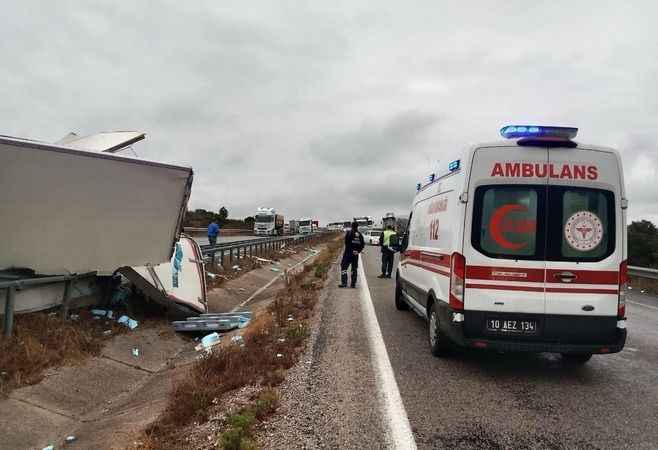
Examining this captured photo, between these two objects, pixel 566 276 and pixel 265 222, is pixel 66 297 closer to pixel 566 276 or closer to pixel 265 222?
pixel 566 276

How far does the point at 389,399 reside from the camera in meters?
4.89

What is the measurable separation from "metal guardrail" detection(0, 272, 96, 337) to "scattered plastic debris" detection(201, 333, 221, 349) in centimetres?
209

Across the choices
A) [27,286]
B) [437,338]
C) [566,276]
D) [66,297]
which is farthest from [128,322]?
[566,276]

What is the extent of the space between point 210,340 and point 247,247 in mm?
15382

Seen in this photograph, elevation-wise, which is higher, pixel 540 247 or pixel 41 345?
pixel 540 247

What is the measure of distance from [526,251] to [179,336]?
20.6 feet

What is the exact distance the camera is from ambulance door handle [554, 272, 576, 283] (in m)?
5.61

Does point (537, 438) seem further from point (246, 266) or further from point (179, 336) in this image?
point (246, 266)

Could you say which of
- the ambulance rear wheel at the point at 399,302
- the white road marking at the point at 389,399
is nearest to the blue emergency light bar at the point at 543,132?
the white road marking at the point at 389,399

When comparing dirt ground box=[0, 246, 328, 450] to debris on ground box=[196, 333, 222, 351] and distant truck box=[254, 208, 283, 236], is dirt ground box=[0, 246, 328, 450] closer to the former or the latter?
debris on ground box=[196, 333, 222, 351]

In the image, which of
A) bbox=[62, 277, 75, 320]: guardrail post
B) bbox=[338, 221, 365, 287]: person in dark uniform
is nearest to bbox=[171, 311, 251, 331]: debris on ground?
bbox=[62, 277, 75, 320]: guardrail post

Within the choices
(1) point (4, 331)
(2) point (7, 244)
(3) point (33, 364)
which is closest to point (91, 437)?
(3) point (33, 364)

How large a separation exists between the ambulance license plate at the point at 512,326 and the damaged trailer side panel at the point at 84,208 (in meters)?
5.80

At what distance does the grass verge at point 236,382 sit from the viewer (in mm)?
4133
